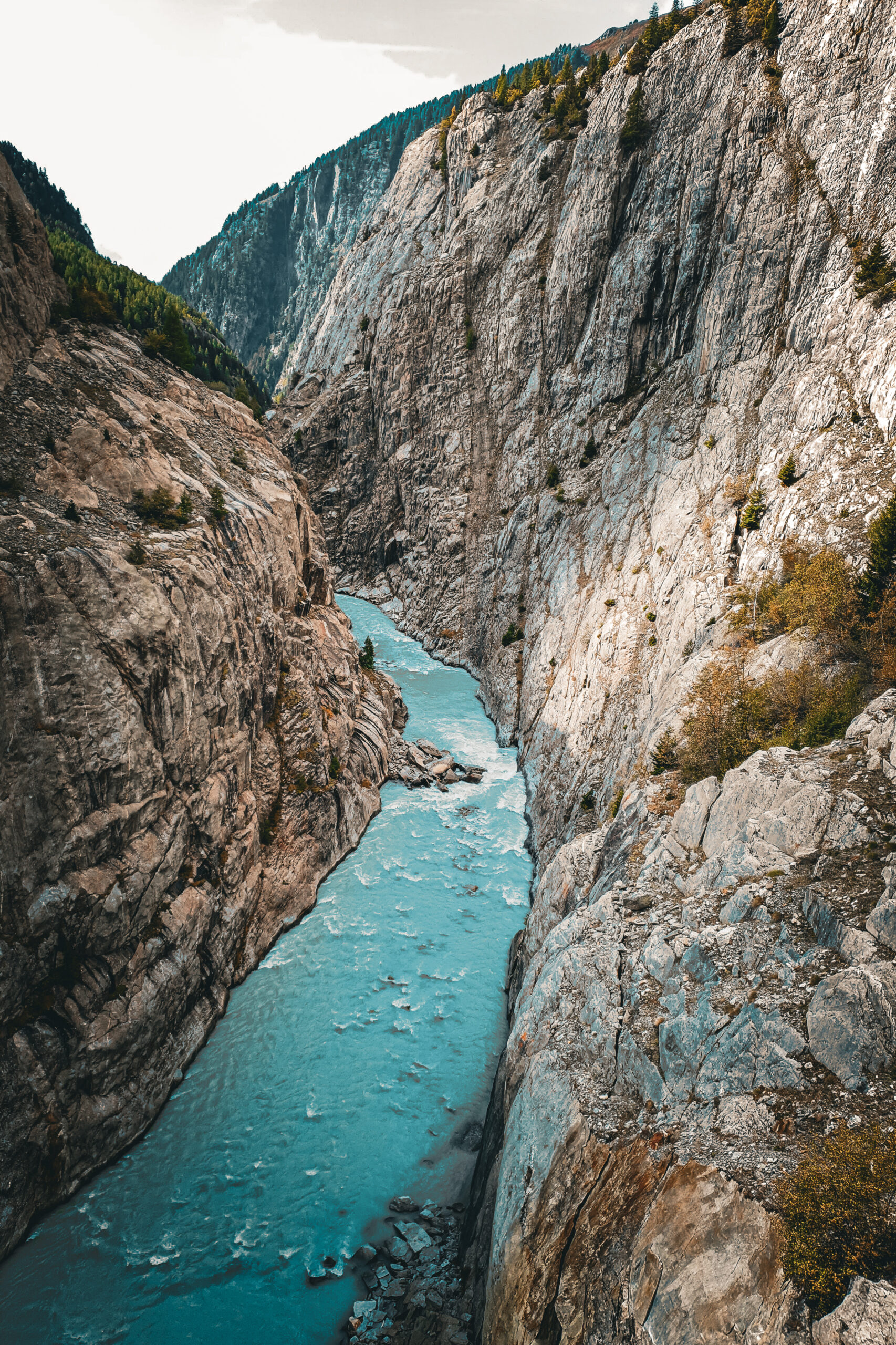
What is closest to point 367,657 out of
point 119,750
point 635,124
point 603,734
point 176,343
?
point 603,734

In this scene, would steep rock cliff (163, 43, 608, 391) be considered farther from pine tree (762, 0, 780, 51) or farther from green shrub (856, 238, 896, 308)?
green shrub (856, 238, 896, 308)

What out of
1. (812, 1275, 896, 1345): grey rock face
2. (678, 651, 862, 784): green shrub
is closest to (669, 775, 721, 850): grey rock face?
(678, 651, 862, 784): green shrub

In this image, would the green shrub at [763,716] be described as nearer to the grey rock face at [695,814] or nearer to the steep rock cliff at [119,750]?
the grey rock face at [695,814]

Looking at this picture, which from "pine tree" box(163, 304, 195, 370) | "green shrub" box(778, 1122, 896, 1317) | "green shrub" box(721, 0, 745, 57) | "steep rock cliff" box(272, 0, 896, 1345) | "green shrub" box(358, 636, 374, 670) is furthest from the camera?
"green shrub" box(358, 636, 374, 670)

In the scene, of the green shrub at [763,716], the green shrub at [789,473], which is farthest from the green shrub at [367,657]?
the green shrub at [763,716]

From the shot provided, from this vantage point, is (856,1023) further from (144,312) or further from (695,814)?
(144,312)
